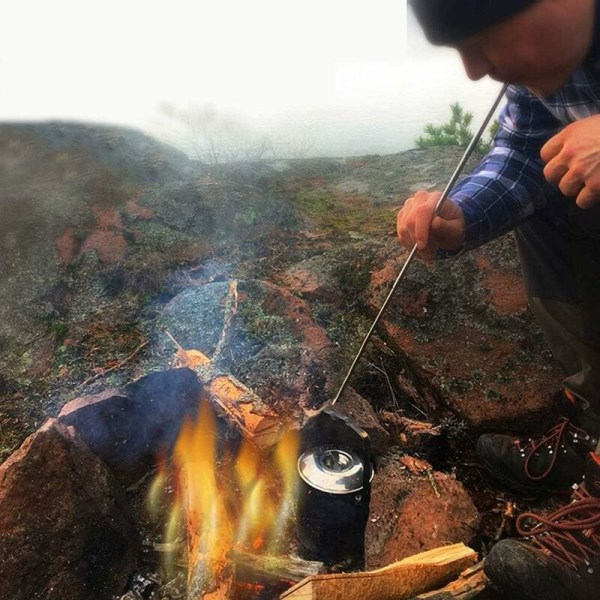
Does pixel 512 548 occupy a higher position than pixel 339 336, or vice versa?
pixel 512 548

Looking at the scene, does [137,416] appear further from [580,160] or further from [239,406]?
[580,160]

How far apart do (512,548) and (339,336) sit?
178 centimetres

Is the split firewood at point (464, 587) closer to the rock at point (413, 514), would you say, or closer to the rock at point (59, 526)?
the rock at point (413, 514)

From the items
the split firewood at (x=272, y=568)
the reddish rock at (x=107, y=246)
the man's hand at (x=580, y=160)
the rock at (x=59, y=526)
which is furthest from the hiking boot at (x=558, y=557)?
the reddish rock at (x=107, y=246)

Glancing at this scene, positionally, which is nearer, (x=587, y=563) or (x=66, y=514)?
(x=587, y=563)

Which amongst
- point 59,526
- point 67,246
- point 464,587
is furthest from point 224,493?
point 67,246

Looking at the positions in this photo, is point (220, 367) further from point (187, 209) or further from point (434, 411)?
point (187, 209)

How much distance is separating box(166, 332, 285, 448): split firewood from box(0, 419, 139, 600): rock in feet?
2.19

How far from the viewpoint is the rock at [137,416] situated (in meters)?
2.55

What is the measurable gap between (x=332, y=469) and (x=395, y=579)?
536 mm

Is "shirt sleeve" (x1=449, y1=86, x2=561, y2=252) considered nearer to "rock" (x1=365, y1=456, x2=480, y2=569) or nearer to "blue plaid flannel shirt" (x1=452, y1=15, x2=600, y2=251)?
"blue plaid flannel shirt" (x1=452, y1=15, x2=600, y2=251)

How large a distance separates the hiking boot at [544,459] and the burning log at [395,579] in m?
0.74

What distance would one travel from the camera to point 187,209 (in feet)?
17.3

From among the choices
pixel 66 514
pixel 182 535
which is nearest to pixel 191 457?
pixel 182 535
